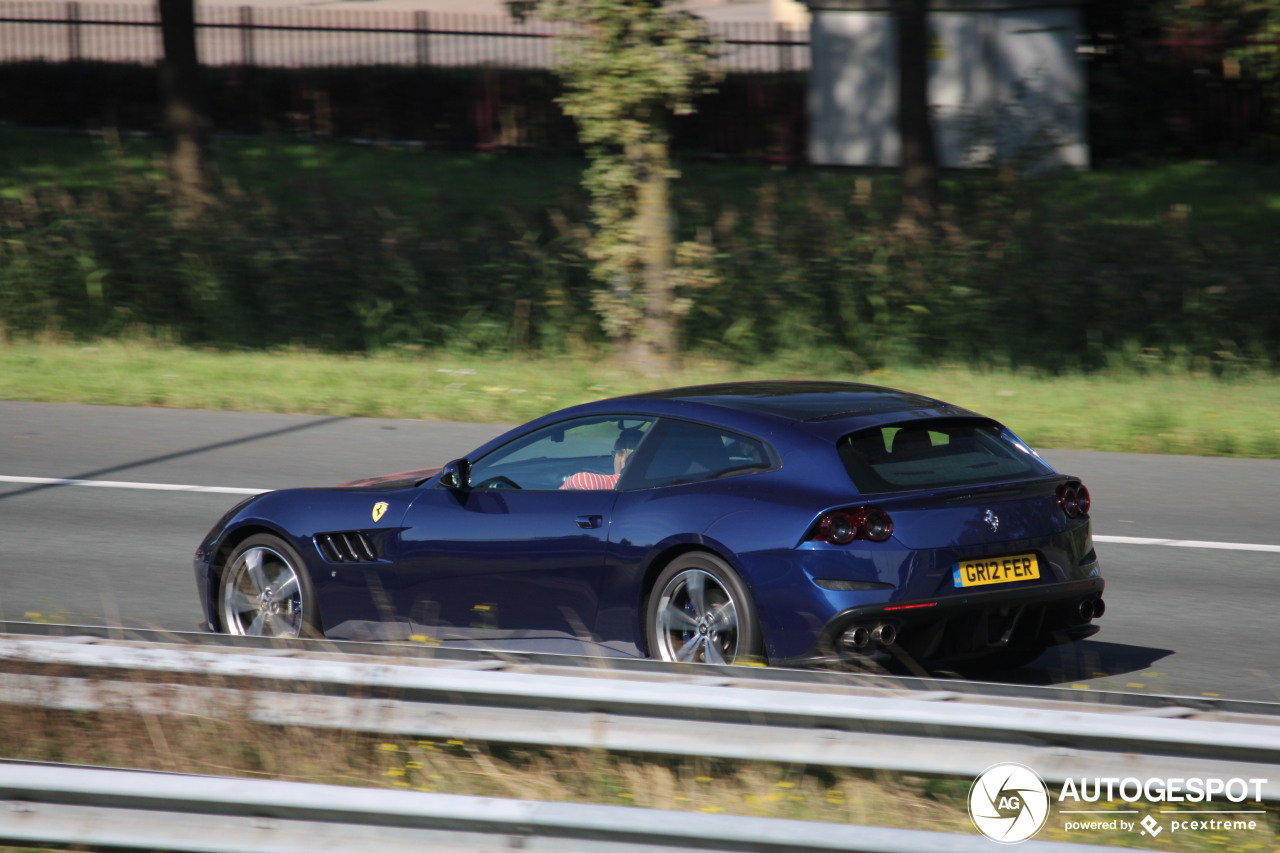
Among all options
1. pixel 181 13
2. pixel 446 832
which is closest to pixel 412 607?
pixel 446 832

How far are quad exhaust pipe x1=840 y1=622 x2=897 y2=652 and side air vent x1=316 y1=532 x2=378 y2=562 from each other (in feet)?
7.82

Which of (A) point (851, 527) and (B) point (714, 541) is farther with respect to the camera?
(B) point (714, 541)

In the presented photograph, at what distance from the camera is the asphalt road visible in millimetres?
7492

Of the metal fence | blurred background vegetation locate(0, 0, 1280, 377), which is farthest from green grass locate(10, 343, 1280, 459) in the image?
the metal fence

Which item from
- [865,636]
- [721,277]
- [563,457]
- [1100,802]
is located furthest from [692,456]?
[721,277]

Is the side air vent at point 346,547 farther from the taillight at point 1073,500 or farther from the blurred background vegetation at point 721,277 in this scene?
the blurred background vegetation at point 721,277

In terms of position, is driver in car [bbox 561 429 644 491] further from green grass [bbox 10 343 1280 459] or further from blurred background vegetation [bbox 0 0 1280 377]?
blurred background vegetation [bbox 0 0 1280 377]

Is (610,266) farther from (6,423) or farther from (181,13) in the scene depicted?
(181,13)

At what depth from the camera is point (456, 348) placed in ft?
61.1

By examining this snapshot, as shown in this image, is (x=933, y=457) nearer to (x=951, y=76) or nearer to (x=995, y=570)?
(x=995, y=570)

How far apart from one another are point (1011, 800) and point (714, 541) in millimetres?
2157

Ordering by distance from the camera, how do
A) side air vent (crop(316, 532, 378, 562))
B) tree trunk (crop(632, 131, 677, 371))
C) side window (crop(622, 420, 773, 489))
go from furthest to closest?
tree trunk (crop(632, 131, 677, 371)) < side air vent (crop(316, 532, 378, 562)) < side window (crop(622, 420, 773, 489))

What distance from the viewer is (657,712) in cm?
449

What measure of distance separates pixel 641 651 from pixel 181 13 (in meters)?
22.1
